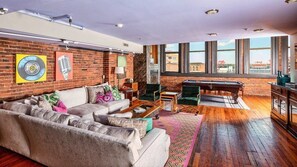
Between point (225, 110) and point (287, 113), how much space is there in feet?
6.16

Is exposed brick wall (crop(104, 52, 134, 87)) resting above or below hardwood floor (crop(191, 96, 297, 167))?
above

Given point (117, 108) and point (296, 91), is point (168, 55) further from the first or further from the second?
point (296, 91)

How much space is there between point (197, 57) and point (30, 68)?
308 inches

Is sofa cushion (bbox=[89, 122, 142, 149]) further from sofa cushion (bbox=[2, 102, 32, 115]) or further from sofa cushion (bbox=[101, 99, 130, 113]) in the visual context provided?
sofa cushion (bbox=[101, 99, 130, 113])

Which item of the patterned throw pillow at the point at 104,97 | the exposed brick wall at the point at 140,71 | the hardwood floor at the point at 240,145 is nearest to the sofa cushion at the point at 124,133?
the hardwood floor at the point at 240,145

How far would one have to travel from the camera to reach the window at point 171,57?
10078 millimetres

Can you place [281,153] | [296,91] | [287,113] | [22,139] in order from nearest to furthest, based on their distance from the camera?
[22,139] < [281,153] < [296,91] < [287,113]

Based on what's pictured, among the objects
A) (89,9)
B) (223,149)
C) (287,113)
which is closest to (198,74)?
(287,113)

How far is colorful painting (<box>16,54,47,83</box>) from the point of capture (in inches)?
146

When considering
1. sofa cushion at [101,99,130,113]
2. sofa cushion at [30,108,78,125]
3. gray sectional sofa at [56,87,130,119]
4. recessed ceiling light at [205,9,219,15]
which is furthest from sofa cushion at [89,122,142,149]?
sofa cushion at [101,99,130,113]

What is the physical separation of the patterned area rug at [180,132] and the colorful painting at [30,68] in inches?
116

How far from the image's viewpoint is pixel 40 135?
238cm

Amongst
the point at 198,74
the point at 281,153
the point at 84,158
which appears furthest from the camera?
the point at 198,74

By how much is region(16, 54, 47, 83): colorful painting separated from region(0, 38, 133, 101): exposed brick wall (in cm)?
8
